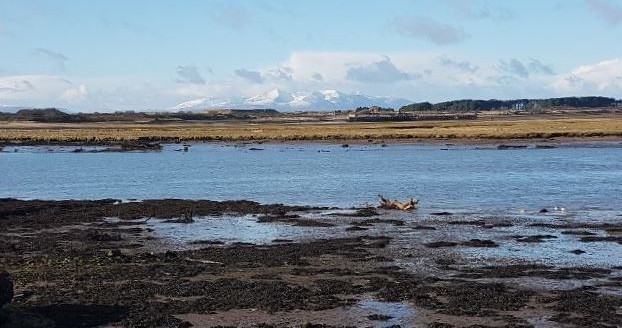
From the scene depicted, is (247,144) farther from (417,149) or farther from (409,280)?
(409,280)

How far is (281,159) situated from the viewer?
62.8m

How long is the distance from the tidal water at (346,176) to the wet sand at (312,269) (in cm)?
577

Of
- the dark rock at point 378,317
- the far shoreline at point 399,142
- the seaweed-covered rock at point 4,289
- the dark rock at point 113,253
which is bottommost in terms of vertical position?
the far shoreline at point 399,142

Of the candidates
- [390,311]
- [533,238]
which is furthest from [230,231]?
[390,311]

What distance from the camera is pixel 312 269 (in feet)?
60.5

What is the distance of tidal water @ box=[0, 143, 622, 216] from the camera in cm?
3481

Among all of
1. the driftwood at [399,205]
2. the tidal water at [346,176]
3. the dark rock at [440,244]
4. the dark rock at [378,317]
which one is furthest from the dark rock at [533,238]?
the dark rock at [378,317]

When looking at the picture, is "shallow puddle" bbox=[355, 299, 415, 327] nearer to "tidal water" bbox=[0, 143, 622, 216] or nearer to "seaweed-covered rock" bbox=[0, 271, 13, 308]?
"seaweed-covered rock" bbox=[0, 271, 13, 308]

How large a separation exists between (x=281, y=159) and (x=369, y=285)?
4645 cm

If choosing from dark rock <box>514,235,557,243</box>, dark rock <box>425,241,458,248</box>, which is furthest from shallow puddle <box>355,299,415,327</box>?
dark rock <box>514,235,557,243</box>

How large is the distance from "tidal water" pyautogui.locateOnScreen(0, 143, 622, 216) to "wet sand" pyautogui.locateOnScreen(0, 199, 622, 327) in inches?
227

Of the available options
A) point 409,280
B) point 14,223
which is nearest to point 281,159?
point 14,223

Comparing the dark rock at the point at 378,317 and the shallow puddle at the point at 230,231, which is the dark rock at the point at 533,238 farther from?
the dark rock at the point at 378,317

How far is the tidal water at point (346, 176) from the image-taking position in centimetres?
3481
